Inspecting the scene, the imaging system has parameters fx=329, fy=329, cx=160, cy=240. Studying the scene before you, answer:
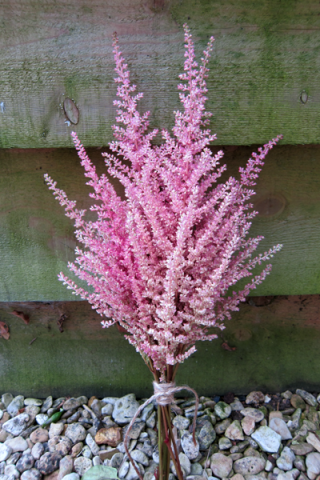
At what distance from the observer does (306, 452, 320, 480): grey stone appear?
1.31 meters

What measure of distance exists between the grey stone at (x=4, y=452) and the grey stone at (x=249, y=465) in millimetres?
961

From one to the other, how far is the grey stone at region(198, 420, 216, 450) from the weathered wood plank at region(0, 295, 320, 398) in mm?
216

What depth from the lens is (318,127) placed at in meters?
1.18

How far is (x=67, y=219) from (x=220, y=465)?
3.89 feet

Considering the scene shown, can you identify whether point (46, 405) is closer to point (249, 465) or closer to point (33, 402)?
point (33, 402)

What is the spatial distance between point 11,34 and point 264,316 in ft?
5.15

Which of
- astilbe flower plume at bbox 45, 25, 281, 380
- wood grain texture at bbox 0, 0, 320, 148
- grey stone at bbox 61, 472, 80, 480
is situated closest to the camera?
astilbe flower plume at bbox 45, 25, 281, 380

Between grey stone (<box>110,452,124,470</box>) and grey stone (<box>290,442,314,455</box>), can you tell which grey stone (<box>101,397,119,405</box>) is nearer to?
grey stone (<box>110,452,124,470</box>)

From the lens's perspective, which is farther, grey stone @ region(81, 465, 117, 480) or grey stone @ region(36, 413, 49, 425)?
grey stone @ region(36, 413, 49, 425)

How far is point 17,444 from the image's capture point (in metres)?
1.45

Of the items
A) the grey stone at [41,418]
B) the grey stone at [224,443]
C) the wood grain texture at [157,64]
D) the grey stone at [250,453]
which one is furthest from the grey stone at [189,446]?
the wood grain texture at [157,64]

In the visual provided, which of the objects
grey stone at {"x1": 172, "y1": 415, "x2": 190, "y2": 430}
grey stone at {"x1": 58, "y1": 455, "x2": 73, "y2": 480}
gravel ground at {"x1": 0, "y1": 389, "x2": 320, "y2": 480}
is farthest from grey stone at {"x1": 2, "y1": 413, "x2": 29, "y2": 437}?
grey stone at {"x1": 172, "y1": 415, "x2": 190, "y2": 430}

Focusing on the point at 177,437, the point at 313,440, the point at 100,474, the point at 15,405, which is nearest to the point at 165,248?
the point at 100,474

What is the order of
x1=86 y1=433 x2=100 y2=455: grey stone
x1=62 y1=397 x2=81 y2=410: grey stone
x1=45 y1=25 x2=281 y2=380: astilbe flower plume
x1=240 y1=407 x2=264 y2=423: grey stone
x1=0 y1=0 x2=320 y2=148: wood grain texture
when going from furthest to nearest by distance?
x1=62 y1=397 x2=81 y2=410: grey stone
x1=240 y1=407 x2=264 y2=423: grey stone
x1=86 y1=433 x2=100 y2=455: grey stone
x1=0 y1=0 x2=320 y2=148: wood grain texture
x1=45 y1=25 x2=281 y2=380: astilbe flower plume
